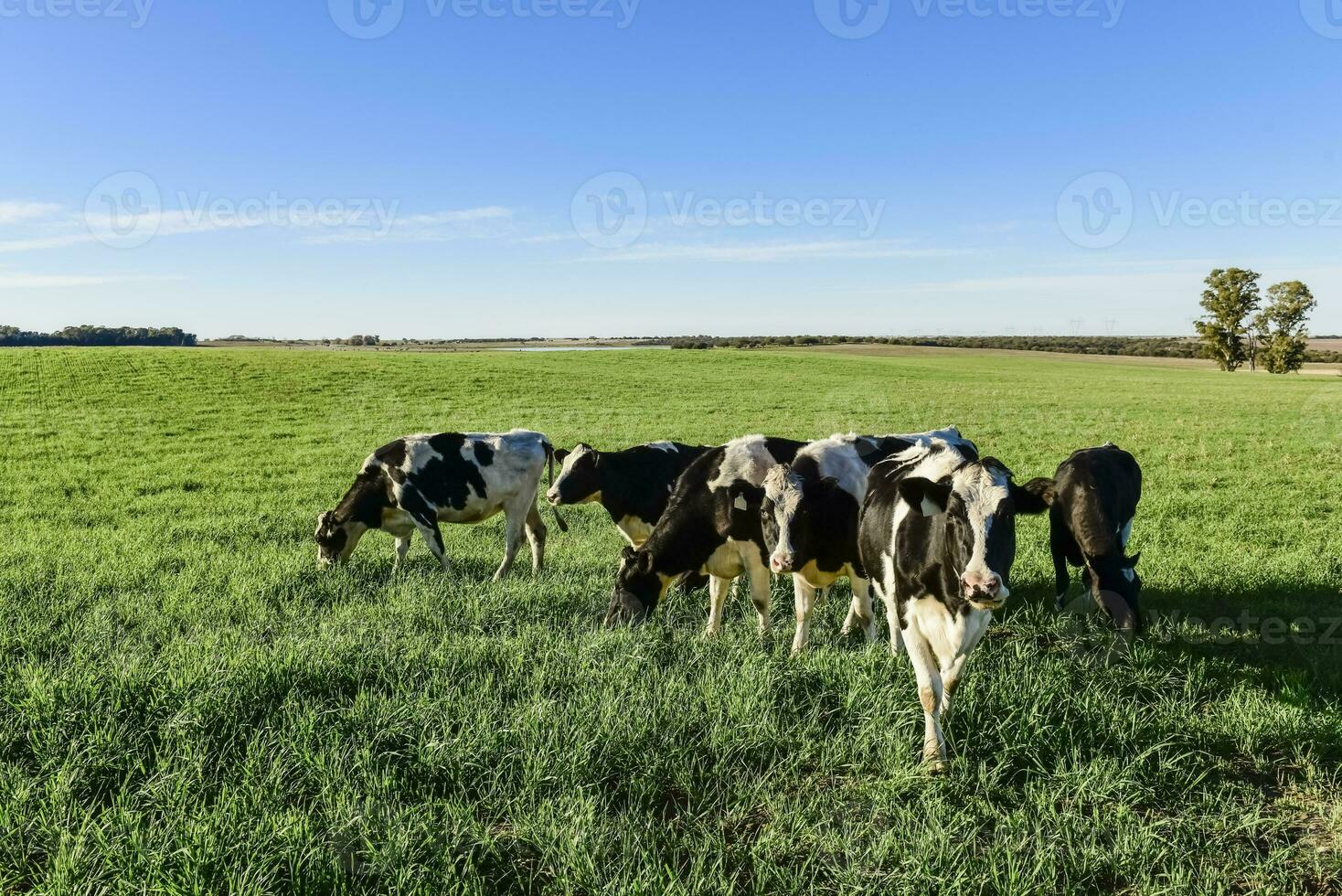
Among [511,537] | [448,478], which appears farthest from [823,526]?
[448,478]

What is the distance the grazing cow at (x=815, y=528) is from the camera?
21.9 ft

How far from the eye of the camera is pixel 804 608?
6.98 meters

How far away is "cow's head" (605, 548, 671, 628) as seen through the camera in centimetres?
744

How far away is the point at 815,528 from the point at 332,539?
20.1ft

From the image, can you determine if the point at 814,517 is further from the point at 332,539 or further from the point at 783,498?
the point at 332,539

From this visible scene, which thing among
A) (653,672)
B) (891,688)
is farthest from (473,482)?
(891,688)

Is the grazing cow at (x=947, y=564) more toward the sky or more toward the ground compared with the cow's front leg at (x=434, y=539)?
more toward the sky

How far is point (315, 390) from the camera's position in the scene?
118 feet

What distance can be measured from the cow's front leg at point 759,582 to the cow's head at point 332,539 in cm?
529

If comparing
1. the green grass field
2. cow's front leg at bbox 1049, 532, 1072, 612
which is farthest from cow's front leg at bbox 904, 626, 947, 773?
cow's front leg at bbox 1049, 532, 1072, 612

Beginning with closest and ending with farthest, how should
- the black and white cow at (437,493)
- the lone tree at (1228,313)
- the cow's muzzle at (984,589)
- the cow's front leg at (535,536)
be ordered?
1. the cow's muzzle at (984,589)
2. the black and white cow at (437,493)
3. the cow's front leg at (535,536)
4. the lone tree at (1228,313)

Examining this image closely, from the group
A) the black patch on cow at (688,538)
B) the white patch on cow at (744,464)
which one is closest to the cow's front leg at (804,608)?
the black patch on cow at (688,538)

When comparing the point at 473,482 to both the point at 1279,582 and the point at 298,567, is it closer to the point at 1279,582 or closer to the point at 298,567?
the point at 298,567

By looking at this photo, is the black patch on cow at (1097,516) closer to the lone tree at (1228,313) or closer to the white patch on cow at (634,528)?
the white patch on cow at (634,528)
